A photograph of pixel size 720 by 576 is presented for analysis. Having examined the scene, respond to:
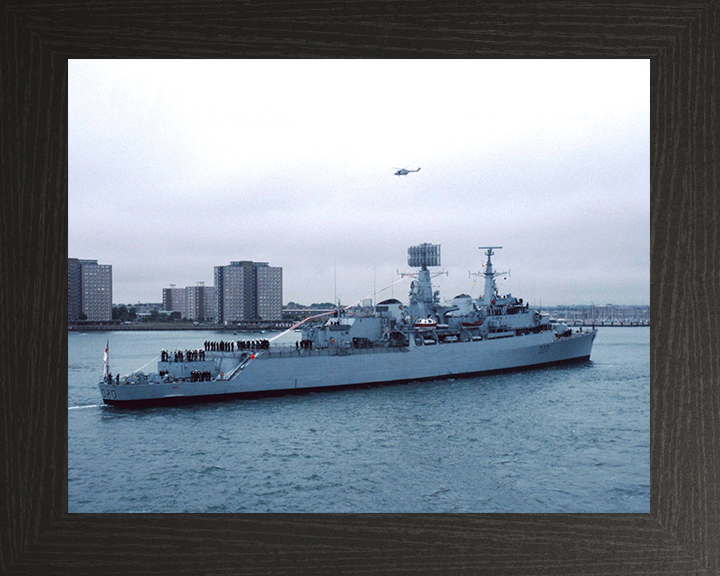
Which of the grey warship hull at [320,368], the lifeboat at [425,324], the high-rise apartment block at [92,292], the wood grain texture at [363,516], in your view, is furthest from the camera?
the lifeboat at [425,324]

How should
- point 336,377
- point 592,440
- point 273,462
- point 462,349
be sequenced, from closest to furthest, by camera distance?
point 273,462, point 592,440, point 336,377, point 462,349

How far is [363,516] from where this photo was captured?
1.33 m

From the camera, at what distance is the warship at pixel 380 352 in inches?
365

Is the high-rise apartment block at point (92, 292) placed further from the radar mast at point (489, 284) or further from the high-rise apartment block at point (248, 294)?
the radar mast at point (489, 284)

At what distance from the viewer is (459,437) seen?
754cm

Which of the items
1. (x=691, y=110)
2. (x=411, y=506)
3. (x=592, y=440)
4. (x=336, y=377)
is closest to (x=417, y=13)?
(x=691, y=110)

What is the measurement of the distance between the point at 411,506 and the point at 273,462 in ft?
6.43

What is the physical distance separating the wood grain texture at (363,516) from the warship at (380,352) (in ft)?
24.3

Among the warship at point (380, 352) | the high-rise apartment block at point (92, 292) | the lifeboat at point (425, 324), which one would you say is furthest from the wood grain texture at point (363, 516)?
the lifeboat at point (425, 324)

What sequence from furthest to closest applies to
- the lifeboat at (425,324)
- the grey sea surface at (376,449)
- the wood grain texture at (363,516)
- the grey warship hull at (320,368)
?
the lifeboat at (425,324) → the grey warship hull at (320,368) → the grey sea surface at (376,449) → the wood grain texture at (363,516)

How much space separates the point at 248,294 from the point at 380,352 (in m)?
7.45

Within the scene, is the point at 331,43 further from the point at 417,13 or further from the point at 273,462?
the point at 273,462

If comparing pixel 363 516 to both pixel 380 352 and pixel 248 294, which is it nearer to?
pixel 248 294

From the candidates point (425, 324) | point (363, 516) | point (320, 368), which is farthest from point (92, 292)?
point (425, 324)
